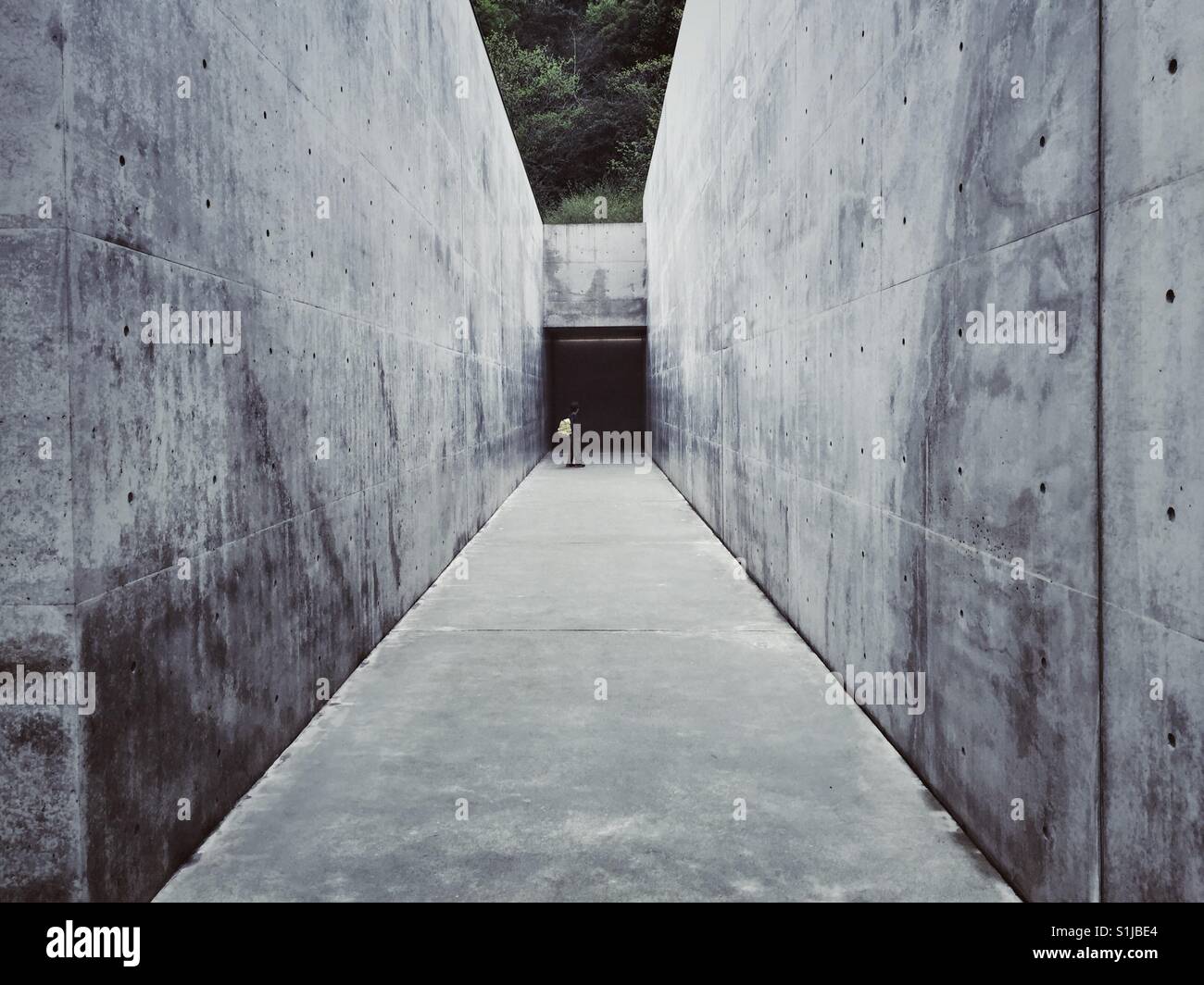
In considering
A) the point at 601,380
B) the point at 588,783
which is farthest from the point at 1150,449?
the point at 601,380

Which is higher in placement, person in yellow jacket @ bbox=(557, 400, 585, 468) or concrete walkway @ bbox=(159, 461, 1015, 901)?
person in yellow jacket @ bbox=(557, 400, 585, 468)

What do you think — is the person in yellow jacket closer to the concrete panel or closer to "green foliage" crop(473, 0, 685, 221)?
the concrete panel

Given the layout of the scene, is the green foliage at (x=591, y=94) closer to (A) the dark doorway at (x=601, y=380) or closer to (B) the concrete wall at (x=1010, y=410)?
(A) the dark doorway at (x=601, y=380)

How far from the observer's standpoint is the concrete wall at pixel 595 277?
24.9 m

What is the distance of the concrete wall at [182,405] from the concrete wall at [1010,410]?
2915 millimetres

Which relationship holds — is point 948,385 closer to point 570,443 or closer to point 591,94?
point 570,443

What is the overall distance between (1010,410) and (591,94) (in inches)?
1771

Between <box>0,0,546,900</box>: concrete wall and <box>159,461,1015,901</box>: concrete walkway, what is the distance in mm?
363

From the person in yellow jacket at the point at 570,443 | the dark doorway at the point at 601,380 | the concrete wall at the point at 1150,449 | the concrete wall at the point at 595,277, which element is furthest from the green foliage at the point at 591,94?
the concrete wall at the point at 1150,449

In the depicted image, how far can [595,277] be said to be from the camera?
25094 millimetres

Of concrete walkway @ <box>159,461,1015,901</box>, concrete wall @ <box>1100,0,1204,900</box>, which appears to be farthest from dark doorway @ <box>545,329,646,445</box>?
concrete wall @ <box>1100,0,1204,900</box>

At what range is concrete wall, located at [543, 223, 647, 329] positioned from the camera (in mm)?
24891
